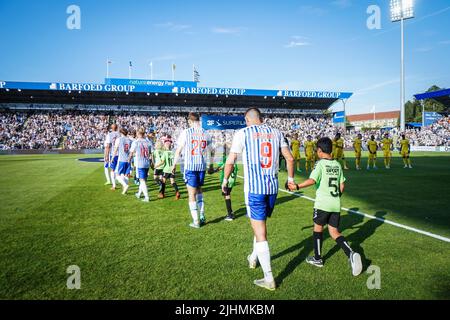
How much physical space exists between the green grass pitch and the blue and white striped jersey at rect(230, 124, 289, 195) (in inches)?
51.1

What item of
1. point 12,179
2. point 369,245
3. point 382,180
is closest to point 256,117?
point 369,245

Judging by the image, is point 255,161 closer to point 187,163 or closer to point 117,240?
point 187,163

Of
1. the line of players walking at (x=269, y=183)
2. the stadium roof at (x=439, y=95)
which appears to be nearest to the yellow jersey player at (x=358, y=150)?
the line of players walking at (x=269, y=183)

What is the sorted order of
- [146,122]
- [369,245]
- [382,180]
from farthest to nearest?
[146,122] < [382,180] < [369,245]

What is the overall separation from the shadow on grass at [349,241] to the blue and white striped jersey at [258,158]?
4.27ft

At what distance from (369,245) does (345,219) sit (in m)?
1.68

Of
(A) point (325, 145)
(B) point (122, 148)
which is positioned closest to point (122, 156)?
(B) point (122, 148)

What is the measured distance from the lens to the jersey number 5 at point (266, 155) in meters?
3.83

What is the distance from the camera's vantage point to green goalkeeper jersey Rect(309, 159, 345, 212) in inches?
167

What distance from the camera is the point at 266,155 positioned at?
3.85 metres

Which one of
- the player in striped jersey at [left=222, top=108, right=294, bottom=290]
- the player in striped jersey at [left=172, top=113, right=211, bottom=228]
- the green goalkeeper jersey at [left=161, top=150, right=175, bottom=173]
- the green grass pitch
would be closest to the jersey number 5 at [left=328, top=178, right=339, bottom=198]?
the player in striped jersey at [left=222, top=108, right=294, bottom=290]

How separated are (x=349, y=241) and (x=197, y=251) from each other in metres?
2.88

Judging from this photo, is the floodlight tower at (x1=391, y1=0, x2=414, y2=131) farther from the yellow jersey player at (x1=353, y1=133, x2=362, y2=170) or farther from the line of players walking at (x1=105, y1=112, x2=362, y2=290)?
the line of players walking at (x1=105, y1=112, x2=362, y2=290)
